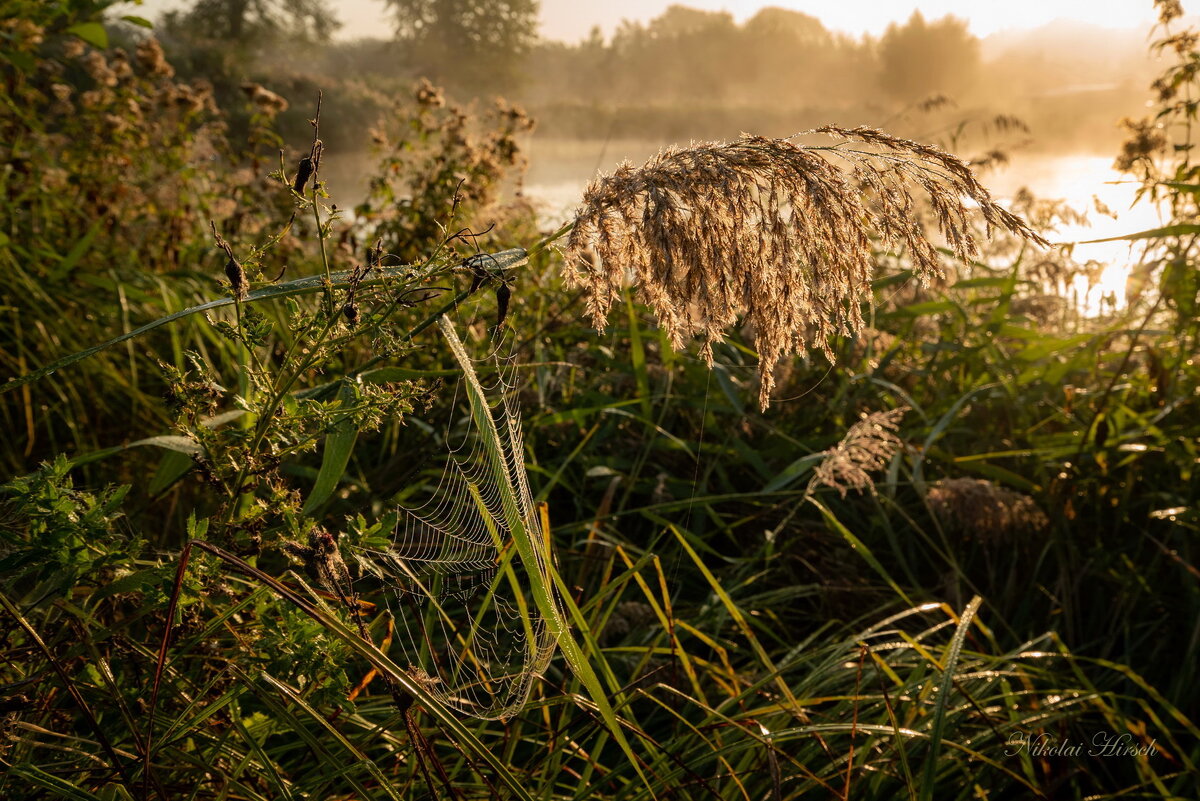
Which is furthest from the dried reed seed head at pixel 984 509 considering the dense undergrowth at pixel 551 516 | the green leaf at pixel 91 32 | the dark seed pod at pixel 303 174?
the green leaf at pixel 91 32

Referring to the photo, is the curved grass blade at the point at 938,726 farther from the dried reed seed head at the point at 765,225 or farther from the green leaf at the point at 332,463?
the green leaf at the point at 332,463

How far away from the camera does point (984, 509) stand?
2.38 m

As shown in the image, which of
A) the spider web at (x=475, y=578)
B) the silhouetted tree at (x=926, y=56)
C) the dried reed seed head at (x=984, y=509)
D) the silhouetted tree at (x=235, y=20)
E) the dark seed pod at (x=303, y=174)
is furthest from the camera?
the silhouetted tree at (x=926, y=56)

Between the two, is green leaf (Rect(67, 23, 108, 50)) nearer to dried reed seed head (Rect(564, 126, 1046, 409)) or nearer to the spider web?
the spider web

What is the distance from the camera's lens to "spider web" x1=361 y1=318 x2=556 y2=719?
4.23 ft

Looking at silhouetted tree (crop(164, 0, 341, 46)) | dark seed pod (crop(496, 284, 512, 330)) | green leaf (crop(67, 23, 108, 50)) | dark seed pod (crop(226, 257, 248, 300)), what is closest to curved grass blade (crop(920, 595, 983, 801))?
dark seed pod (crop(496, 284, 512, 330))

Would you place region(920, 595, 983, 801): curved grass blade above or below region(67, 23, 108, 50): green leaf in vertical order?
below

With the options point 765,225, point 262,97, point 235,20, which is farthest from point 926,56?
point 765,225

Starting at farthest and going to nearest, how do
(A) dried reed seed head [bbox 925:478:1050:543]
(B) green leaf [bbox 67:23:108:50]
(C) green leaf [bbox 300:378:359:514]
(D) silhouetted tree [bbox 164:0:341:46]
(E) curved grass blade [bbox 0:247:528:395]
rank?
(D) silhouetted tree [bbox 164:0:341:46]
(B) green leaf [bbox 67:23:108:50]
(A) dried reed seed head [bbox 925:478:1050:543]
(C) green leaf [bbox 300:378:359:514]
(E) curved grass blade [bbox 0:247:528:395]

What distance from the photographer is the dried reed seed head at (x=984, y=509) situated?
7.81 feet

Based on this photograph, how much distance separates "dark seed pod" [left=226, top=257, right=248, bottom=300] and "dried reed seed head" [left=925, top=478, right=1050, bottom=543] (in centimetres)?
200

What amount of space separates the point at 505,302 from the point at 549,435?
1.78m

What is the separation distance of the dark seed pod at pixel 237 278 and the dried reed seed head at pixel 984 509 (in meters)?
2.00

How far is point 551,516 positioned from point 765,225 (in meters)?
1.67
